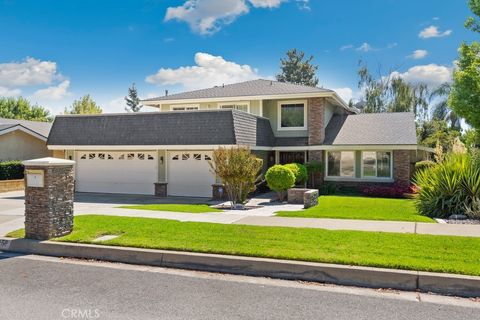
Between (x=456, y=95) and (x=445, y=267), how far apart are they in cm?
1455

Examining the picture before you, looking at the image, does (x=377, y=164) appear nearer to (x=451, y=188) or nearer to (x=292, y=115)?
(x=292, y=115)

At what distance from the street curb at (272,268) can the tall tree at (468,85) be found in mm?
14382

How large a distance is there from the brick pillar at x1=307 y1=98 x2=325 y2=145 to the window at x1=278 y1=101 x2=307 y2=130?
0.59 metres

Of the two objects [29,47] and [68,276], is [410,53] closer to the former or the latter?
[29,47]

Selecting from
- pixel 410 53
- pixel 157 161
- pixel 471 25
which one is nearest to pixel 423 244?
pixel 157 161

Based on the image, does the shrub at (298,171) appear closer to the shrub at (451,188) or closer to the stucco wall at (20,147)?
the shrub at (451,188)

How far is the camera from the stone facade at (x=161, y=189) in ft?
66.2

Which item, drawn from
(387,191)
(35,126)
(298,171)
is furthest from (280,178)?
(35,126)

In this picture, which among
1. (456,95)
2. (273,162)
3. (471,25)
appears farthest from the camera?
(273,162)

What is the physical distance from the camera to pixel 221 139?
60.3 ft

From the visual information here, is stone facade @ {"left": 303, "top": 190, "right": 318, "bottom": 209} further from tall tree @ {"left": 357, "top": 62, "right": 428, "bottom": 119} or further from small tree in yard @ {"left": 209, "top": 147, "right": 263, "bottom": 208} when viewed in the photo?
tall tree @ {"left": 357, "top": 62, "right": 428, "bottom": 119}

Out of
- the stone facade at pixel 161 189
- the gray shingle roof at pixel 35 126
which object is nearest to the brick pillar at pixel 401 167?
the stone facade at pixel 161 189

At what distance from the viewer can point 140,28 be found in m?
21.3

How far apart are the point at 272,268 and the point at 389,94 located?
146ft
